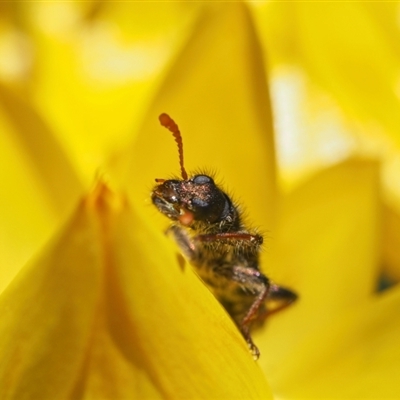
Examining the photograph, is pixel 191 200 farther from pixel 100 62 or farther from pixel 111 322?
pixel 100 62

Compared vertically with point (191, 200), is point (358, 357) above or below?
below

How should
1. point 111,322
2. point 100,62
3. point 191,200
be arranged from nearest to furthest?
1. point 111,322
2. point 191,200
3. point 100,62

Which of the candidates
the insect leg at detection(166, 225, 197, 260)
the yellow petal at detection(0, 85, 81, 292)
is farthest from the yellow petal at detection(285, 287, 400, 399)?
the yellow petal at detection(0, 85, 81, 292)

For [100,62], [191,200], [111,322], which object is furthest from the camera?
[100,62]

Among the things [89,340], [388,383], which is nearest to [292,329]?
[388,383]

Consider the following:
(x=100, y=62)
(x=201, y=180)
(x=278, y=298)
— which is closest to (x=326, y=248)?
(x=278, y=298)

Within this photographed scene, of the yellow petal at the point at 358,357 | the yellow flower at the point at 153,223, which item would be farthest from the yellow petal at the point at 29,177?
the yellow petal at the point at 358,357

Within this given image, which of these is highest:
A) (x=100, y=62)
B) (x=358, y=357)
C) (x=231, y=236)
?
(x=100, y=62)
